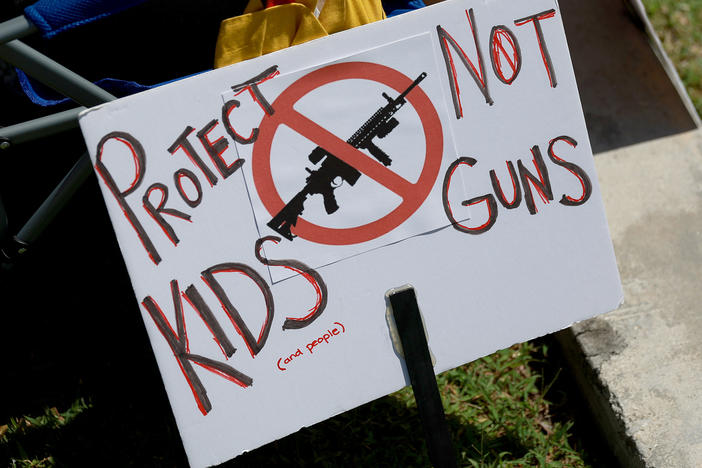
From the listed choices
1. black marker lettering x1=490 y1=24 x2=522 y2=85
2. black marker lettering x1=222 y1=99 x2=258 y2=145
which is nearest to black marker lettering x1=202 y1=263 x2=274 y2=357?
black marker lettering x1=222 y1=99 x2=258 y2=145

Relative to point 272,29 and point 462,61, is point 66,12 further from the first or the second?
point 462,61

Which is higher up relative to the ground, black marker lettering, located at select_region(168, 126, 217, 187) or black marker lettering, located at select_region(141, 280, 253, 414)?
black marker lettering, located at select_region(168, 126, 217, 187)

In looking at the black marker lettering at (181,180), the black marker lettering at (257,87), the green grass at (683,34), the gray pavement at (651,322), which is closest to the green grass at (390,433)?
the gray pavement at (651,322)

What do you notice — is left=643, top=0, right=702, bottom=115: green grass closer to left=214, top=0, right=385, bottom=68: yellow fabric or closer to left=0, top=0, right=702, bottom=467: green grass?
left=0, top=0, right=702, bottom=467: green grass

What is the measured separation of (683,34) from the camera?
2705mm

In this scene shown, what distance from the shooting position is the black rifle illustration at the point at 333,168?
125 centimetres

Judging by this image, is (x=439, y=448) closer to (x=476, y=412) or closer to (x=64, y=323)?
(x=476, y=412)

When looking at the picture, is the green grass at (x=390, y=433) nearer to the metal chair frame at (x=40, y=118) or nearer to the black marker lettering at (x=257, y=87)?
the metal chair frame at (x=40, y=118)

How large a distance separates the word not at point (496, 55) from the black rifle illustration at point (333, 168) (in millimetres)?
67

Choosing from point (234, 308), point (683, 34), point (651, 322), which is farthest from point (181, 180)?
point (683, 34)

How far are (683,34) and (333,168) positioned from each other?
83.0 inches

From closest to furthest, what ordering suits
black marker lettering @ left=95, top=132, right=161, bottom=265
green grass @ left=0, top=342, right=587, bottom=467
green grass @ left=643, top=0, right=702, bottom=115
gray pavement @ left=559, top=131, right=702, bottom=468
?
black marker lettering @ left=95, top=132, right=161, bottom=265 < gray pavement @ left=559, top=131, right=702, bottom=468 < green grass @ left=0, top=342, right=587, bottom=467 < green grass @ left=643, top=0, right=702, bottom=115

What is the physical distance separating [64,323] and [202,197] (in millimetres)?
1152

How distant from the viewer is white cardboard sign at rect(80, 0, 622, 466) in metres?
1.21
